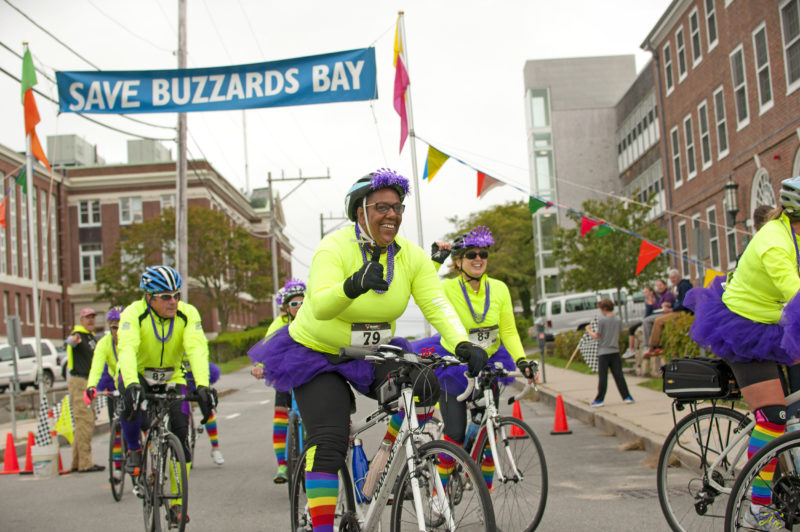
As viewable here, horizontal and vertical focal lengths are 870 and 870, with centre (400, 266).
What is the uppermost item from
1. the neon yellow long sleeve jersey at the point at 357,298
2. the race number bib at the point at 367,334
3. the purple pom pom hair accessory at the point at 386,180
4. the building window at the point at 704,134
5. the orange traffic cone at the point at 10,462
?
the building window at the point at 704,134

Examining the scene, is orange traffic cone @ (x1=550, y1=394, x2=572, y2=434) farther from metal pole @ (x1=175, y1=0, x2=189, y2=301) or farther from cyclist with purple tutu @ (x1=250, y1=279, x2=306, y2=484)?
metal pole @ (x1=175, y1=0, x2=189, y2=301)

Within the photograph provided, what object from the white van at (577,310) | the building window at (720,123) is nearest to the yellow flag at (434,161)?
the building window at (720,123)

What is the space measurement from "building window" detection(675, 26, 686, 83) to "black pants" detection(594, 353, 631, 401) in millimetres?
19660

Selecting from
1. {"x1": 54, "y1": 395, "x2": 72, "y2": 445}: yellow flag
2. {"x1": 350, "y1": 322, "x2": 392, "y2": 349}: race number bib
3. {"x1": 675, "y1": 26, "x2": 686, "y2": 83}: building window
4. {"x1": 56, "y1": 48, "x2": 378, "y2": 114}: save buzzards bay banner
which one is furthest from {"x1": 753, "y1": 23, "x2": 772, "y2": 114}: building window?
{"x1": 350, "y1": 322, "x2": 392, "y2": 349}: race number bib

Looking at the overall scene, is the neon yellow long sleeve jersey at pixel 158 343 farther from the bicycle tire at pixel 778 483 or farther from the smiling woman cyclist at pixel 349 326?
the bicycle tire at pixel 778 483

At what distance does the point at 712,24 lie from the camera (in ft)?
88.8

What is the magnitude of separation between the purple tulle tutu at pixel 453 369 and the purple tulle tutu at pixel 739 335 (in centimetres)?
167

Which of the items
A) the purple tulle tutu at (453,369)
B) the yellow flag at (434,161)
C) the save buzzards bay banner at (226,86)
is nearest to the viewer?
the purple tulle tutu at (453,369)

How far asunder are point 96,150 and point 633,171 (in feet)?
165

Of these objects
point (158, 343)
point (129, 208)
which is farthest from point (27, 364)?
point (129, 208)

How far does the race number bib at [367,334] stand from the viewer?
434cm

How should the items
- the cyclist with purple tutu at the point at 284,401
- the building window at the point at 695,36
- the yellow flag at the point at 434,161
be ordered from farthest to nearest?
the building window at the point at 695,36 → the yellow flag at the point at 434,161 → the cyclist with purple tutu at the point at 284,401

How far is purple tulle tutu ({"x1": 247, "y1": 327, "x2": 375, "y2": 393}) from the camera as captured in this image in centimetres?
435

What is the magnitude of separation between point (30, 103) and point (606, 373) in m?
11.9
